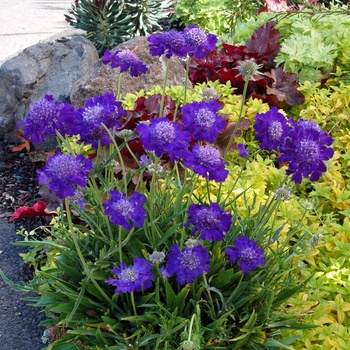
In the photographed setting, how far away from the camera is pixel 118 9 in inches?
215

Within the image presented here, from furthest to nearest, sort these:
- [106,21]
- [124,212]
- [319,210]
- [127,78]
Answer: [106,21]
[127,78]
[319,210]
[124,212]

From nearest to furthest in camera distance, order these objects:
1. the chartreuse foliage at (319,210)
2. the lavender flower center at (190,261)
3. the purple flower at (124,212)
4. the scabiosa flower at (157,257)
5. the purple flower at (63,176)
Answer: the purple flower at (63,176)
the purple flower at (124,212)
the lavender flower center at (190,261)
the scabiosa flower at (157,257)
the chartreuse foliage at (319,210)

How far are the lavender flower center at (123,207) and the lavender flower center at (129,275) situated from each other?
0.20m

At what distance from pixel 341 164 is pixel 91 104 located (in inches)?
77.4

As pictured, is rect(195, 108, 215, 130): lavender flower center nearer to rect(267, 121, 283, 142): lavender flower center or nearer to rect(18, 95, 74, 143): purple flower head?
rect(267, 121, 283, 142): lavender flower center

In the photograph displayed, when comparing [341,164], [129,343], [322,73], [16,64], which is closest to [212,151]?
[129,343]

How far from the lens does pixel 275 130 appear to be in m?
1.62

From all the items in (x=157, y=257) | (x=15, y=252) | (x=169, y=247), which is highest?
(x=157, y=257)

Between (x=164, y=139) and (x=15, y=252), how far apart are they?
2.08 meters

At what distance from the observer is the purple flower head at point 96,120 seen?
5.24 feet

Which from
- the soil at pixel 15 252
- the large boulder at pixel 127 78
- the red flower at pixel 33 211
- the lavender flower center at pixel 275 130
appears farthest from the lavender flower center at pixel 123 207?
the large boulder at pixel 127 78

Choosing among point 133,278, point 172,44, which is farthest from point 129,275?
point 172,44

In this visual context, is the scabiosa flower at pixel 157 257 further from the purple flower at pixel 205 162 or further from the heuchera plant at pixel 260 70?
the heuchera plant at pixel 260 70

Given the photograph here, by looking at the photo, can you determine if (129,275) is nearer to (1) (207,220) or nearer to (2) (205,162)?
(1) (207,220)
